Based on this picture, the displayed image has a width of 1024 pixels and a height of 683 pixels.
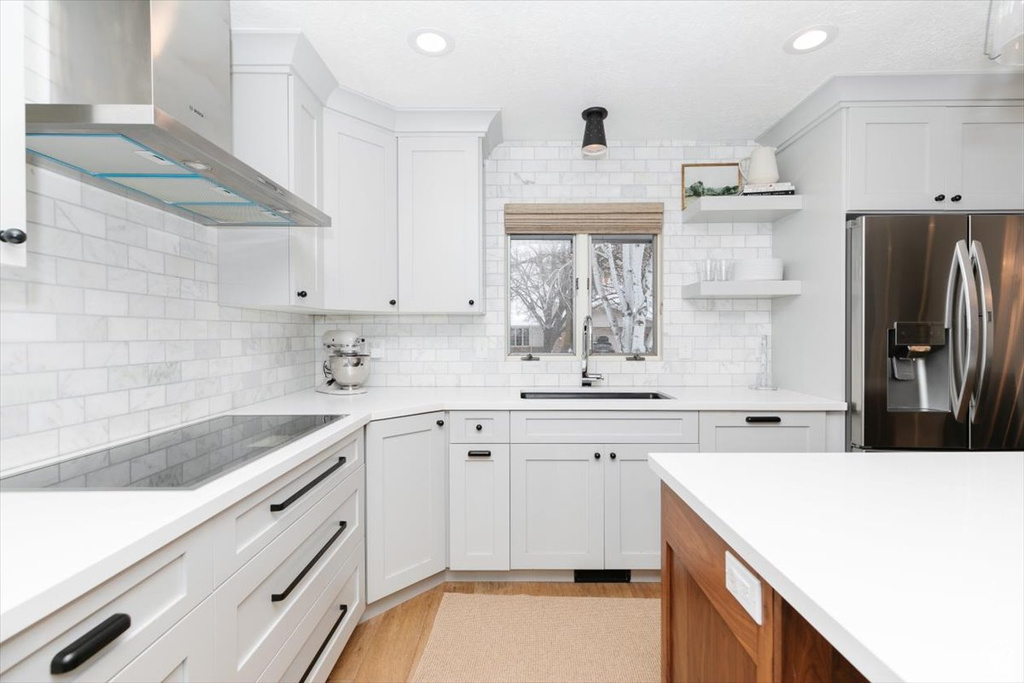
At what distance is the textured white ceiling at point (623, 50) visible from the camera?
1808 mm

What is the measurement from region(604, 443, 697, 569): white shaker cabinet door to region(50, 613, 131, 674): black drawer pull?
1.99 metres

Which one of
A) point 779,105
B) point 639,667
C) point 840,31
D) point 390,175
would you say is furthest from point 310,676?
point 779,105

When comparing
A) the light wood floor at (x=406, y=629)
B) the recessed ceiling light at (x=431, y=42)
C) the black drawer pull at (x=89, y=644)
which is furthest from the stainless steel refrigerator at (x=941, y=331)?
the black drawer pull at (x=89, y=644)

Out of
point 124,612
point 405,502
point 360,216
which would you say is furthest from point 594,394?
point 124,612

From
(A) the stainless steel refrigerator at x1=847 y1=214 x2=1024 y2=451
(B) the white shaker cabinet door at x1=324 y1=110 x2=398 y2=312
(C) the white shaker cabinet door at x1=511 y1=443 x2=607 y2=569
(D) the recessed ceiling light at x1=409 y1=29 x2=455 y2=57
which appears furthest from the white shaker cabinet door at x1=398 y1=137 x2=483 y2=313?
(A) the stainless steel refrigerator at x1=847 y1=214 x2=1024 y2=451

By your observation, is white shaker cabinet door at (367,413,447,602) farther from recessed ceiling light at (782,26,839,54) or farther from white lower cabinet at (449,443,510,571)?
recessed ceiling light at (782,26,839,54)

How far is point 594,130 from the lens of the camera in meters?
2.55

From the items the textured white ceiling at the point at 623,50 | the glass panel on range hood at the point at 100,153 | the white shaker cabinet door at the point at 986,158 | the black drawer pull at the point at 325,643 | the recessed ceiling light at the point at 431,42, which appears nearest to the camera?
the glass panel on range hood at the point at 100,153

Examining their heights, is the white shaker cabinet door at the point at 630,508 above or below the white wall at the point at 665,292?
below

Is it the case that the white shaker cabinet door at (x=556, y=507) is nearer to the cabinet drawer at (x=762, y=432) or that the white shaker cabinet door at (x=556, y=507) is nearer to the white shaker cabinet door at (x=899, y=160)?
the cabinet drawer at (x=762, y=432)

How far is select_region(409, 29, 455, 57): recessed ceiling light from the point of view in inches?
76.0

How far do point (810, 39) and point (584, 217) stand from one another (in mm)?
1378

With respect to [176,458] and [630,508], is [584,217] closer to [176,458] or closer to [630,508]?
[630,508]

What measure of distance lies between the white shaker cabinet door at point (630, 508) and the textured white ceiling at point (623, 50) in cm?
183
